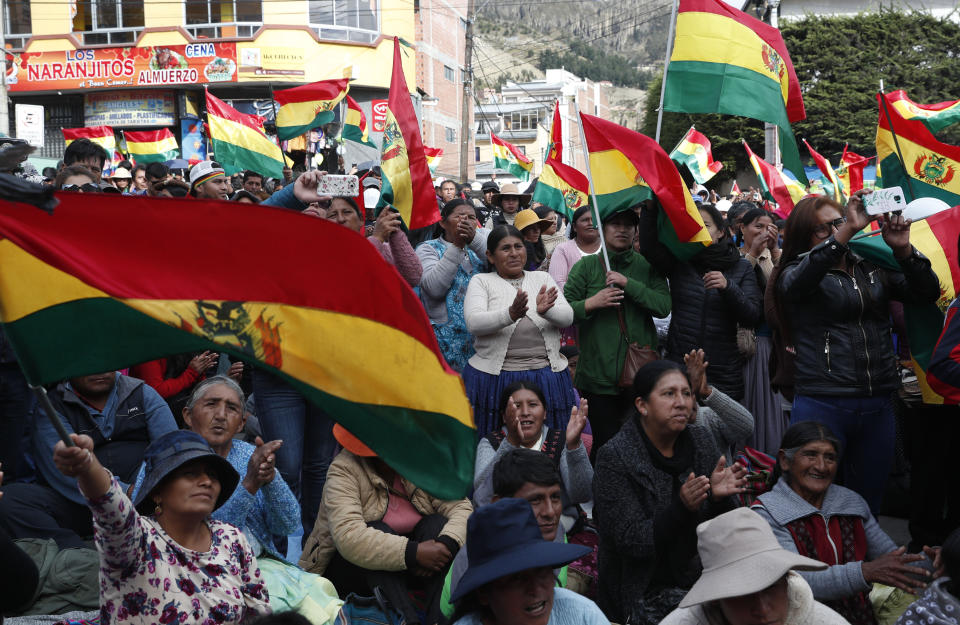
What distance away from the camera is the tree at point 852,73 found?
42.7m

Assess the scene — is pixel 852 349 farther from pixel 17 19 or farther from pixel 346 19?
pixel 17 19

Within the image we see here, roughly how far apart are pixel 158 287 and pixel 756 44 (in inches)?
197

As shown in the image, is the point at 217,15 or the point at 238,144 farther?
the point at 217,15

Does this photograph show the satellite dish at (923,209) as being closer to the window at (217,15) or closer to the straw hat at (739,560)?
the straw hat at (739,560)

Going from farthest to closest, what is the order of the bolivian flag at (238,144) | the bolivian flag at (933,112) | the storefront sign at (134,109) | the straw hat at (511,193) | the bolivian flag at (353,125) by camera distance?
the storefront sign at (134,109) < the bolivian flag at (353,125) < the straw hat at (511,193) < the bolivian flag at (238,144) < the bolivian flag at (933,112)

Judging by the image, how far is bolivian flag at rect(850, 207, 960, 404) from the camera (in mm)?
5715

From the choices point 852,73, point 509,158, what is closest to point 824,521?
point 509,158

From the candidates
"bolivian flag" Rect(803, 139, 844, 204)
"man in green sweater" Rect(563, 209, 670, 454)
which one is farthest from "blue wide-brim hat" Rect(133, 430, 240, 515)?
"bolivian flag" Rect(803, 139, 844, 204)

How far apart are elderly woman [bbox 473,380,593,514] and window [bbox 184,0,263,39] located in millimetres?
30459

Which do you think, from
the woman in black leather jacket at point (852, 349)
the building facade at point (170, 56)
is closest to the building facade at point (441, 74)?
the building facade at point (170, 56)

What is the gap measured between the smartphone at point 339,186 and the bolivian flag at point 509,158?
13.1 meters

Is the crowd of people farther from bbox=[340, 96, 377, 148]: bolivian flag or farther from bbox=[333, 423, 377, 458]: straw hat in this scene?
bbox=[340, 96, 377, 148]: bolivian flag

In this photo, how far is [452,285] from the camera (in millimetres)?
7160

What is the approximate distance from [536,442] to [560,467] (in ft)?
0.74
